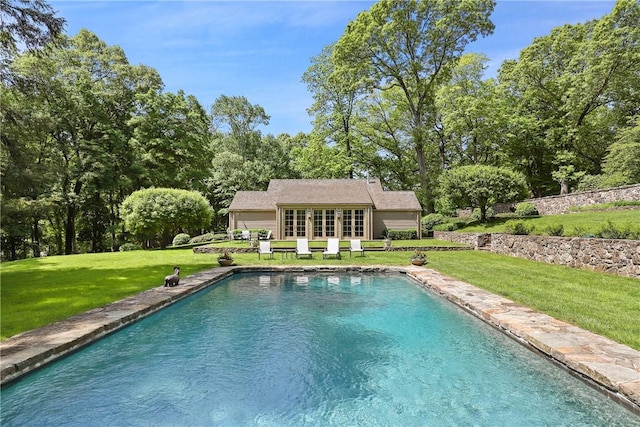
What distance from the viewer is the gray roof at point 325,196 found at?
25.2 m

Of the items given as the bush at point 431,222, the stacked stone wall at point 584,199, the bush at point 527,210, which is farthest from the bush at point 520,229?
the bush at point 431,222

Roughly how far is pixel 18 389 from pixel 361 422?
14.2 ft

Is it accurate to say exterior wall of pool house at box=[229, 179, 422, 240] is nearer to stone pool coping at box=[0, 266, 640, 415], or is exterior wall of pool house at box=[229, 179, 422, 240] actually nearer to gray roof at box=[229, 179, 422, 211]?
gray roof at box=[229, 179, 422, 211]

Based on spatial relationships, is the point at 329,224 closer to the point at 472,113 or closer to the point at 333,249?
the point at 333,249

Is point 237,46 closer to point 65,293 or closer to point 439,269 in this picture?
point 65,293

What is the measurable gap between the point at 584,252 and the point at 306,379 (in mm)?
10898

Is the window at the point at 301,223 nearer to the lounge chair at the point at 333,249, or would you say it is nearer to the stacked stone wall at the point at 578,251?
the lounge chair at the point at 333,249

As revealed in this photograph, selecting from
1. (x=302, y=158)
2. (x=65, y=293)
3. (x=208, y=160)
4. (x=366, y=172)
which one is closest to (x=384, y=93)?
(x=366, y=172)

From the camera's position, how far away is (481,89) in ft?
103

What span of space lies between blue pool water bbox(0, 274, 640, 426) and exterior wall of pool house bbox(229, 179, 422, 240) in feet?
56.7

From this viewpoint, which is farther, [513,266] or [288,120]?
[288,120]

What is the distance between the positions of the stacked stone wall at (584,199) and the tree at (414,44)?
27.4ft

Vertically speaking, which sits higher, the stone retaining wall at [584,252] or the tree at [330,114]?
the tree at [330,114]

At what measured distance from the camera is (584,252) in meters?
11.4
